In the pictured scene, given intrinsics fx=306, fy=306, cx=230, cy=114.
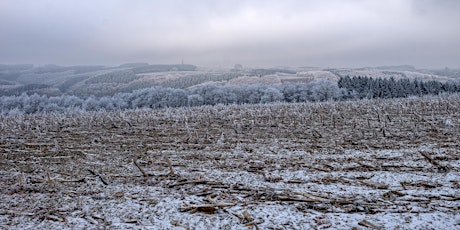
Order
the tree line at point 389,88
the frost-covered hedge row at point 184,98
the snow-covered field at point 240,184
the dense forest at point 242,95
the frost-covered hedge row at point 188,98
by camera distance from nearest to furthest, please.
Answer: the snow-covered field at point 240,184
the tree line at point 389,88
the dense forest at point 242,95
the frost-covered hedge row at point 188,98
the frost-covered hedge row at point 184,98

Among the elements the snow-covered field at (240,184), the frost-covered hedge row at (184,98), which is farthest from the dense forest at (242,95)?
the snow-covered field at (240,184)

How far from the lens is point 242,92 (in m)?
88.1

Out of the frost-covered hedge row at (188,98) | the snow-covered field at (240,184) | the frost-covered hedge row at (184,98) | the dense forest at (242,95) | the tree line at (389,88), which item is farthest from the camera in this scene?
the frost-covered hedge row at (184,98)

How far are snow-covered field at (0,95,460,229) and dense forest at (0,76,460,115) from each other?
204ft

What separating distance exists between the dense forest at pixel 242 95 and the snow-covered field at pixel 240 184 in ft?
204

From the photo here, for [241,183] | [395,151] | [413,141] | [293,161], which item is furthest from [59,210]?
[413,141]

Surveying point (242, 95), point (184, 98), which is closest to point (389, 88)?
point (242, 95)

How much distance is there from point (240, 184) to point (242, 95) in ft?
255

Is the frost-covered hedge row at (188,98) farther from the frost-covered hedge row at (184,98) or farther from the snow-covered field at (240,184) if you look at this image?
the snow-covered field at (240,184)

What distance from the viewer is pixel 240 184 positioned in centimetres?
1008

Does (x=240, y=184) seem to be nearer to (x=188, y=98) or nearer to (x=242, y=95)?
(x=188, y=98)

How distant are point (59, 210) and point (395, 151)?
13585 mm

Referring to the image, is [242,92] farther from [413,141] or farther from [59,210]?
[59,210]

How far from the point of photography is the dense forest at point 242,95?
258 feet
